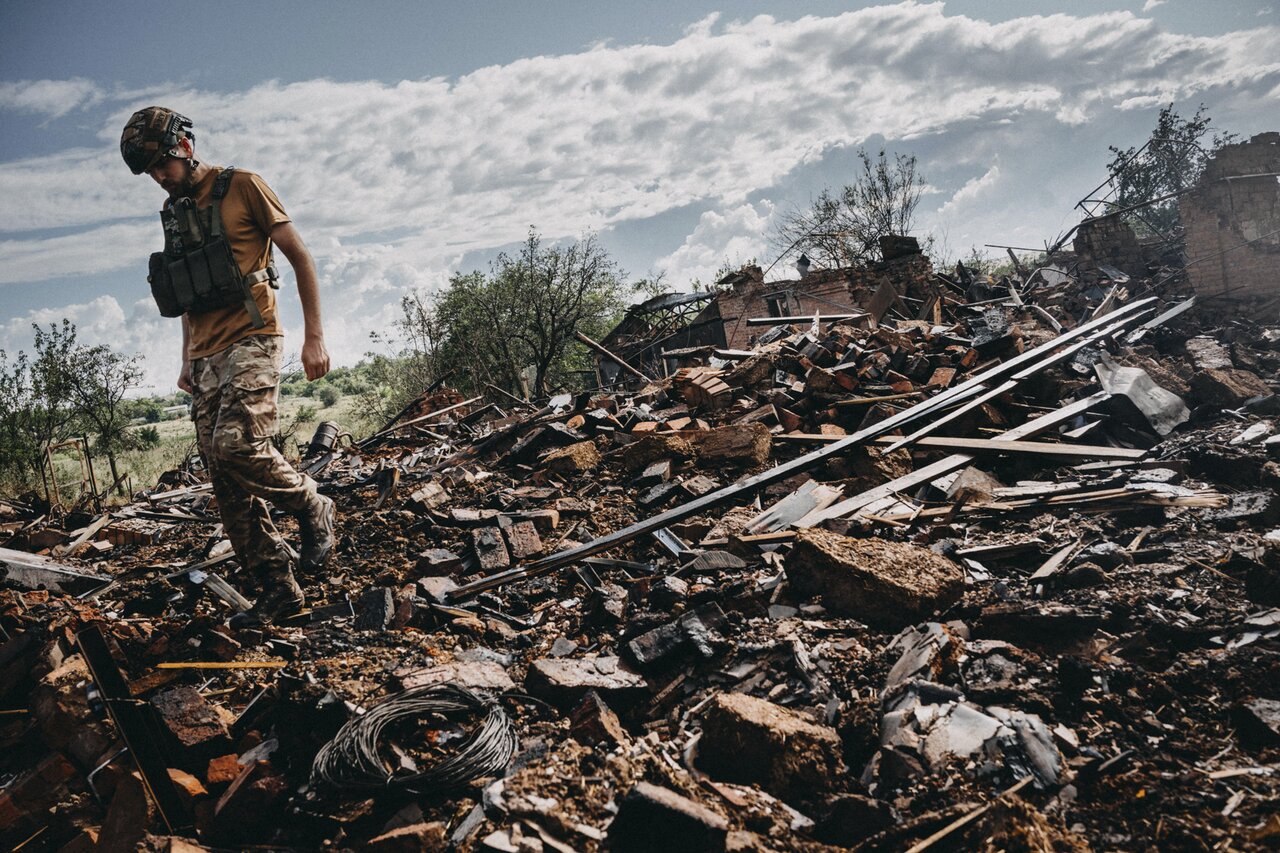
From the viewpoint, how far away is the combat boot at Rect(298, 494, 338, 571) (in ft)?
10.8

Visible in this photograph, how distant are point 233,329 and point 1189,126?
1684 inches

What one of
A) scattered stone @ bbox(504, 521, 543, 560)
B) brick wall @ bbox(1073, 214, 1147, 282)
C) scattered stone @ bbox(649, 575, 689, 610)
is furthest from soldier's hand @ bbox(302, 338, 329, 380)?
brick wall @ bbox(1073, 214, 1147, 282)

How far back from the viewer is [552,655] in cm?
278

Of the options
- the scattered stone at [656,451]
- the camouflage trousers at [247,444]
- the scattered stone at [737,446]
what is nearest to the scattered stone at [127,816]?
the camouflage trousers at [247,444]

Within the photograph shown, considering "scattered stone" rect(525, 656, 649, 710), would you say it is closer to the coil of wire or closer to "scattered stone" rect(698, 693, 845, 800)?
the coil of wire

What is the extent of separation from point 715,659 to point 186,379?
2840 millimetres

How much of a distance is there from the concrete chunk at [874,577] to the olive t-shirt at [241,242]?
274cm

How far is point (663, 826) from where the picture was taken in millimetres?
1604

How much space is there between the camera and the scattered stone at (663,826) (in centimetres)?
158

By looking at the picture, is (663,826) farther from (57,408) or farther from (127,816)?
(57,408)

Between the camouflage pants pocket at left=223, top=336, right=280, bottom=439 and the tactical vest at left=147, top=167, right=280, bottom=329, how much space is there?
0.36 feet

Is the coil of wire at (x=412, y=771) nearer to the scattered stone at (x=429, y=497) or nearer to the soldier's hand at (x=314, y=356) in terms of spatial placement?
the soldier's hand at (x=314, y=356)

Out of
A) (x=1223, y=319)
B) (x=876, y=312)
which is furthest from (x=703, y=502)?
(x=1223, y=319)

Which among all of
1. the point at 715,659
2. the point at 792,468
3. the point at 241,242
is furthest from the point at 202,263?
the point at 792,468
